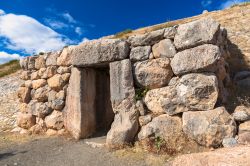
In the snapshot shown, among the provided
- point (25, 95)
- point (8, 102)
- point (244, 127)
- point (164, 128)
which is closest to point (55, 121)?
point (25, 95)

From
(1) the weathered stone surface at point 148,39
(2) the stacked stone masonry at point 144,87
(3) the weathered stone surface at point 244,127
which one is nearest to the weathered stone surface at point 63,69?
(2) the stacked stone masonry at point 144,87

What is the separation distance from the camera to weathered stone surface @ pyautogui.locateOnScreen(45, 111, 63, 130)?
7.98 m

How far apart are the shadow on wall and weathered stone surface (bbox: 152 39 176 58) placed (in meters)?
1.66

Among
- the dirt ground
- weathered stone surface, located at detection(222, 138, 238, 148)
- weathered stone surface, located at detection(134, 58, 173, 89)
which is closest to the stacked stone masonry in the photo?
weathered stone surface, located at detection(134, 58, 173, 89)

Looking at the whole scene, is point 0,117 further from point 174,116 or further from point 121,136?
point 174,116

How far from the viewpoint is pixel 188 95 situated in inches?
223

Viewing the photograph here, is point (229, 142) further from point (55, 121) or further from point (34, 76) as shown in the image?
point (34, 76)

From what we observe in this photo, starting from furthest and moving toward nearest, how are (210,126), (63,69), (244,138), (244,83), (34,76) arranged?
(34,76), (63,69), (244,83), (210,126), (244,138)

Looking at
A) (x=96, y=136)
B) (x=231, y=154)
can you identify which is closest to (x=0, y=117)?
(x=96, y=136)

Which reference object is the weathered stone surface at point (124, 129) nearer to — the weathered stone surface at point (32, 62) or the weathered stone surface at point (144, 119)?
the weathered stone surface at point (144, 119)

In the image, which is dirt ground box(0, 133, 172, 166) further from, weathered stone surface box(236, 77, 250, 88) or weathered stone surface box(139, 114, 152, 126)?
weathered stone surface box(236, 77, 250, 88)

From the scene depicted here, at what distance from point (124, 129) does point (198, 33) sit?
258 cm

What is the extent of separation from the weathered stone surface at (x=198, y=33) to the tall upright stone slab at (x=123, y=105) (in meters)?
1.38

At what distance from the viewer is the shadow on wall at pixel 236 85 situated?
6.00 meters
